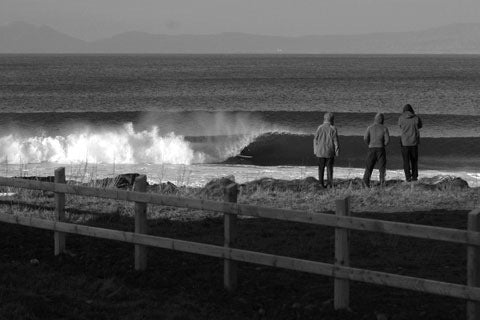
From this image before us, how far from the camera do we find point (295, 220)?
777 cm

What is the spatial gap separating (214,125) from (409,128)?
107 feet

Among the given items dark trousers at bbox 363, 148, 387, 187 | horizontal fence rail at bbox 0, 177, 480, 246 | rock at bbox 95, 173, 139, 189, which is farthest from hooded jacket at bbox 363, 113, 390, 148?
horizontal fence rail at bbox 0, 177, 480, 246

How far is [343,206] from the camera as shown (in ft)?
24.9

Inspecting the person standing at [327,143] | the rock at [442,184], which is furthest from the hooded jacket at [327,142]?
the rock at [442,184]

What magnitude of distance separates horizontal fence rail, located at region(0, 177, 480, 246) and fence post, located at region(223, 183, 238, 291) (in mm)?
120

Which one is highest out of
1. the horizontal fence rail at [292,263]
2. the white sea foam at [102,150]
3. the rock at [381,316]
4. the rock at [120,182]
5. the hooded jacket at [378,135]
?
the hooded jacket at [378,135]

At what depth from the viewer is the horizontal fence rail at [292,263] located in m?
6.93

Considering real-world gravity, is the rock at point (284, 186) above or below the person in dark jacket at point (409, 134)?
below

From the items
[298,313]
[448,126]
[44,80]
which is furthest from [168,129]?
[44,80]

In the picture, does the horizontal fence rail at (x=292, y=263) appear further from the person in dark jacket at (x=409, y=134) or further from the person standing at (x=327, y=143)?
the person in dark jacket at (x=409, y=134)

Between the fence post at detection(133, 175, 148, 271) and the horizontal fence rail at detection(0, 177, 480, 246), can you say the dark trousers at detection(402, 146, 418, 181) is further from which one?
the horizontal fence rail at detection(0, 177, 480, 246)

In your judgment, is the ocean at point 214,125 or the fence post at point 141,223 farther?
the ocean at point 214,125

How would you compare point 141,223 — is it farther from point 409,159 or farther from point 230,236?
point 409,159

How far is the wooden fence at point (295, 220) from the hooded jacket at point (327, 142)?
312 inches
